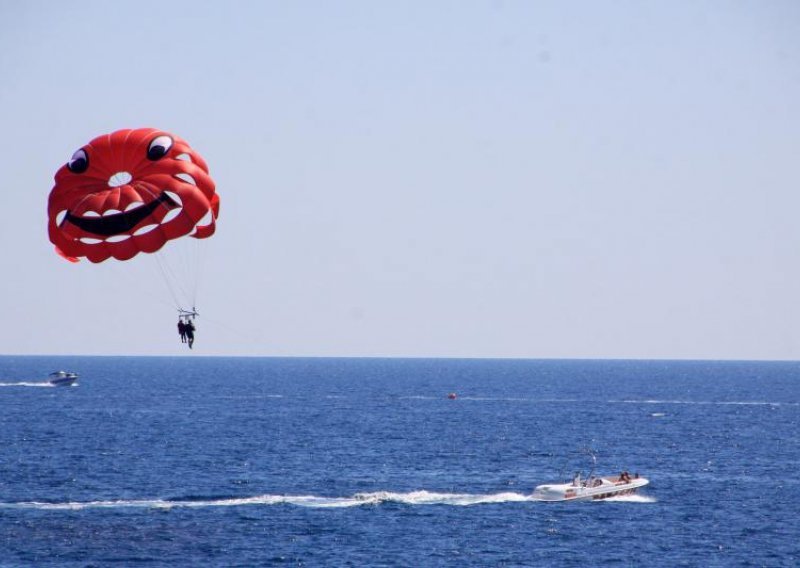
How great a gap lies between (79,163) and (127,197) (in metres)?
3.91

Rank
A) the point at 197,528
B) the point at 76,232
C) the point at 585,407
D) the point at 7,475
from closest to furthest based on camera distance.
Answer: the point at 76,232 < the point at 197,528 < the point at 7,475 < the point at 585,407

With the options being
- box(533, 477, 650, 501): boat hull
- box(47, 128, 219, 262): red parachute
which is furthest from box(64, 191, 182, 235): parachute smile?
box(533, 477, 650, 501): boat hull

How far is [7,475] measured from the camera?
97062mm

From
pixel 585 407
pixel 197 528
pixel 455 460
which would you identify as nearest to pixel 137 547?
pixel 197 528

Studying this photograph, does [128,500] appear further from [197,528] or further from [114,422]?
[114,422]

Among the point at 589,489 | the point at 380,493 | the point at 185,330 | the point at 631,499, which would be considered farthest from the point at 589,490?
the point at 185,330

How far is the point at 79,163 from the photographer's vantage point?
6025 centimetres

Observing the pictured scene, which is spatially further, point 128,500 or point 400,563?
point 128,500

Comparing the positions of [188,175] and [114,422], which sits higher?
[188,175]

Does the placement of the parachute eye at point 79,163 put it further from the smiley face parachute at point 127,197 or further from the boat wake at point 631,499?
the boat wake at point 631,499

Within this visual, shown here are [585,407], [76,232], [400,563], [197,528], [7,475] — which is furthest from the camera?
[585,407]

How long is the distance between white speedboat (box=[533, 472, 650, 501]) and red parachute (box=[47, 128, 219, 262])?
3658 centimetres

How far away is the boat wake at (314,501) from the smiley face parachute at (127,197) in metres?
27.8

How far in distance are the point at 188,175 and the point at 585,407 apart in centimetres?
13683
